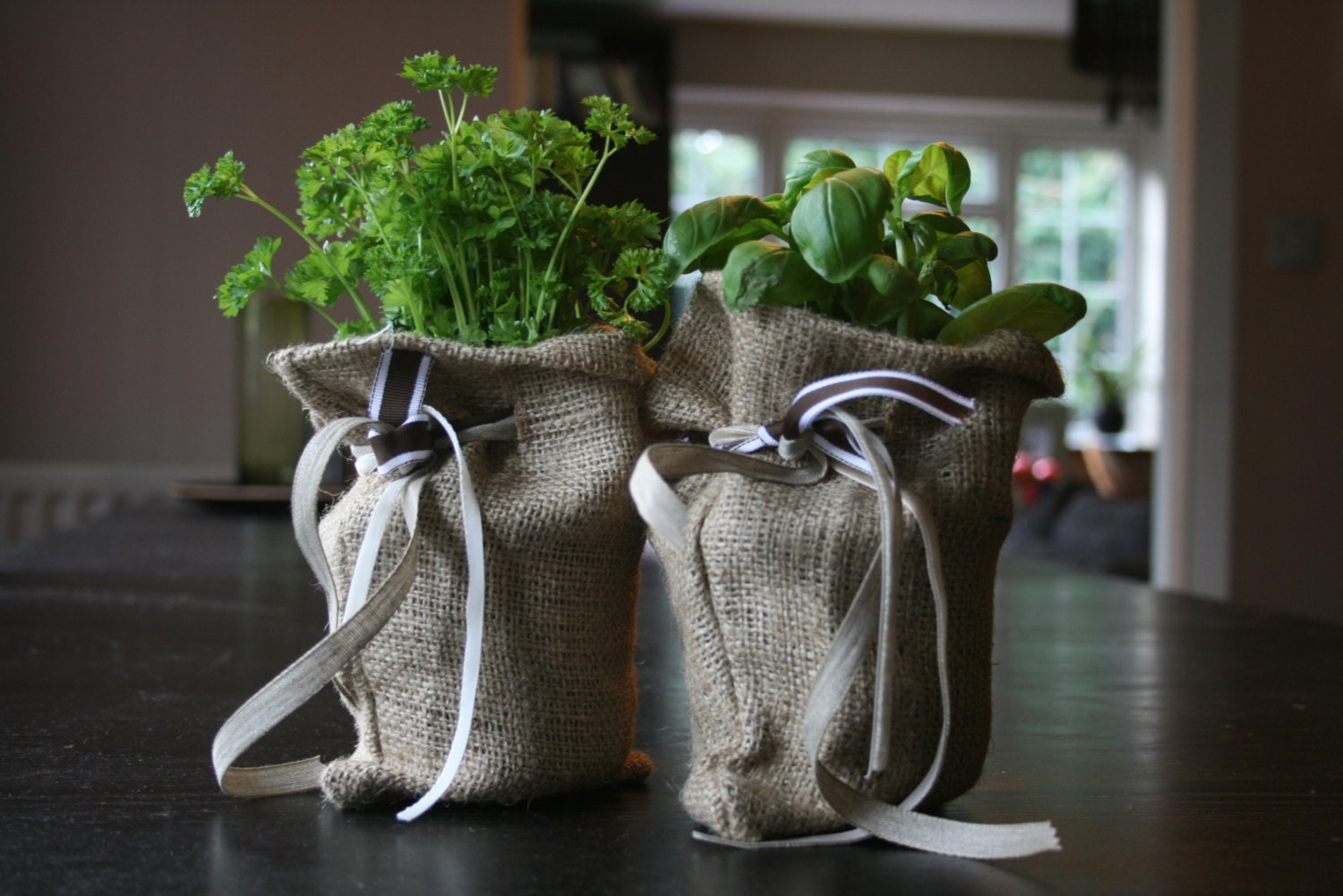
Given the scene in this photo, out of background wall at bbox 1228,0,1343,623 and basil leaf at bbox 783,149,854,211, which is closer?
basil leaf at bbox 783,149,854,211

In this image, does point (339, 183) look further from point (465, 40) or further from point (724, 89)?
point (724, 89)

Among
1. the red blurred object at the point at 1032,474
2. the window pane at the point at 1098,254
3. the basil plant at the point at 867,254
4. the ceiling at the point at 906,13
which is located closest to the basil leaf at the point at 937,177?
the basil plant at the point at 867,254

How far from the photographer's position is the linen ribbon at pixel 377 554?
425 millimetres

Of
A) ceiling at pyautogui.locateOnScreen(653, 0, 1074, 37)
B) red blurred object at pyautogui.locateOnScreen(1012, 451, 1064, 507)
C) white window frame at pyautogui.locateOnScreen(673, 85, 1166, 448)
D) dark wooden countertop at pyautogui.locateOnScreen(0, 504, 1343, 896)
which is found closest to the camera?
dark wooden countertop at pyautogui.locateOnScreen(0, 504, 1343, 896)

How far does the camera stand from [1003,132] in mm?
6469

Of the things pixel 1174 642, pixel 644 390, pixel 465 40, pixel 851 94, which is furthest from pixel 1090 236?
pixel 644 390

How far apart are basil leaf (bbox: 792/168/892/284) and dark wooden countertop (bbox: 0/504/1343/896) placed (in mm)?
185

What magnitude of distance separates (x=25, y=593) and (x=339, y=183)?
2.64ft

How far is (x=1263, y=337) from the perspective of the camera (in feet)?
9.02

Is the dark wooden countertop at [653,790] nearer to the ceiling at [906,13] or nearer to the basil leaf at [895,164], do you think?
the basil leaf at [895,164]

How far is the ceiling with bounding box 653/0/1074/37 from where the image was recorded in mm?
5852

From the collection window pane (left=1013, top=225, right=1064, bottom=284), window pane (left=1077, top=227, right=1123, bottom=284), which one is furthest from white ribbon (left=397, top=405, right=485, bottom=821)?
window pane (left=1077, top=227, right=1123, bottom=284)

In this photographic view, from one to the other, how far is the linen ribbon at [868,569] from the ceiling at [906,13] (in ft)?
18.6

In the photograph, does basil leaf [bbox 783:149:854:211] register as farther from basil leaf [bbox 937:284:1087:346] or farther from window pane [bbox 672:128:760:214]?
window pane [bbox 672:128:760:214]
